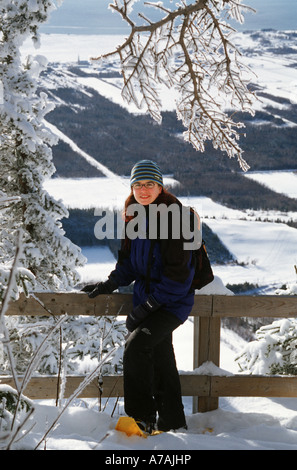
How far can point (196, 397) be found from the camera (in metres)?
3.90

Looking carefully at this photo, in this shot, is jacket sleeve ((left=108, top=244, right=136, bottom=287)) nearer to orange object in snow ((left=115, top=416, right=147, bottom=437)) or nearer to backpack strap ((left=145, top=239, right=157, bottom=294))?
backpack strap ((left=145, top=239, right=157, bottom=294))

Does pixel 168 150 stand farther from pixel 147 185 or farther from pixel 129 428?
pixel 129 428

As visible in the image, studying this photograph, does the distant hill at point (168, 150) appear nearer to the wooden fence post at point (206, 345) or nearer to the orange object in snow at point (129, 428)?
the wooden fence post at point (206, 345)

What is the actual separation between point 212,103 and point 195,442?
4537 millimetres

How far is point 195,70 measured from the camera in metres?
6.27

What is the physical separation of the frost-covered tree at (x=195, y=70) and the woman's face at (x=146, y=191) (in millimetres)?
2316

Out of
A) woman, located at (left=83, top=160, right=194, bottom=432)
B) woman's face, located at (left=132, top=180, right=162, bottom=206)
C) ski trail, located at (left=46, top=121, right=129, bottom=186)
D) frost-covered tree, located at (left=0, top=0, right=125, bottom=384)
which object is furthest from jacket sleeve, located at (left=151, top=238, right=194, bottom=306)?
ski trail, located at (left=46, top=121, right=129, bottom=186)

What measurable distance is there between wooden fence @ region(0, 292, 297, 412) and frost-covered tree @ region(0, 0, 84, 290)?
10.2 ft

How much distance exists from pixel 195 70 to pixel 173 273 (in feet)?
12.8

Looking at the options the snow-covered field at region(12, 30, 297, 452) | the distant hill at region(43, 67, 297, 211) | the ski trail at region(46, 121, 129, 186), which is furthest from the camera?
the ski trail at region(46, 121, 129, 186)

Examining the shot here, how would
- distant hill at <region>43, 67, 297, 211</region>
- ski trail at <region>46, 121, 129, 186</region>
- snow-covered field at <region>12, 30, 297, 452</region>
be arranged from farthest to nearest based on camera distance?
ski trail at <region>46, 121, 129, 186</region>
distant hill at <region>43, 67, 297, 211</region>
snow-covered field at <region>12, 30, 297, 452</region>

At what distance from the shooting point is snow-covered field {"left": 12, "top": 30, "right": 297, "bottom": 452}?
2.80m

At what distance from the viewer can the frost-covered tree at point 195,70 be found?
18.1ft

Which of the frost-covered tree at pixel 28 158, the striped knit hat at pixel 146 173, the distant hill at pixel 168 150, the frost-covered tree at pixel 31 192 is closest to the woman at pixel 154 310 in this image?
the striped knit hat at pixel 146 173
